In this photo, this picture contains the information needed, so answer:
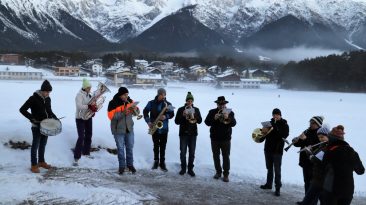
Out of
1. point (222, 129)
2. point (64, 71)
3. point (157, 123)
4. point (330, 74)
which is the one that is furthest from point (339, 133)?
point (330, 74)

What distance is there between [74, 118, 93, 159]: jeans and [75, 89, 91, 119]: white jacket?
0.21 m

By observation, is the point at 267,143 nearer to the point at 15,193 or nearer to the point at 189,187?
the point at 189,187

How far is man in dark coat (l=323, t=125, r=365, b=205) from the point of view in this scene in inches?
235

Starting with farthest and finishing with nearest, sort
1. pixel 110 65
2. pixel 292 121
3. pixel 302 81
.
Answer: pixel 110 65, pixel 302 81, pixel 292 121

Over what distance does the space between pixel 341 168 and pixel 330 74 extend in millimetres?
81710

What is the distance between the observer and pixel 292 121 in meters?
25.5

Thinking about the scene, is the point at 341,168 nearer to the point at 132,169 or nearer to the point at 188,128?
the point at 188,128

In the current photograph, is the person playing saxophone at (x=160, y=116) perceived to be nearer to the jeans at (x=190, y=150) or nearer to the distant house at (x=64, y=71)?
the jeans at (x=190, y=150)

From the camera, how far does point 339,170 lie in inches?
236

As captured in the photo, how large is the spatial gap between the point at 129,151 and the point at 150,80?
7461 centimetres

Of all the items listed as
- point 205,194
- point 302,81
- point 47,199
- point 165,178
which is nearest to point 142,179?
point 165,178

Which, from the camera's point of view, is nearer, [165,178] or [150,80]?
[165,178]

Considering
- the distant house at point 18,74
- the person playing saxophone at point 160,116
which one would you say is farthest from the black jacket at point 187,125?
the distant house at point 18,74

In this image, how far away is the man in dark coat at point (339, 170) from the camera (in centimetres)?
597
